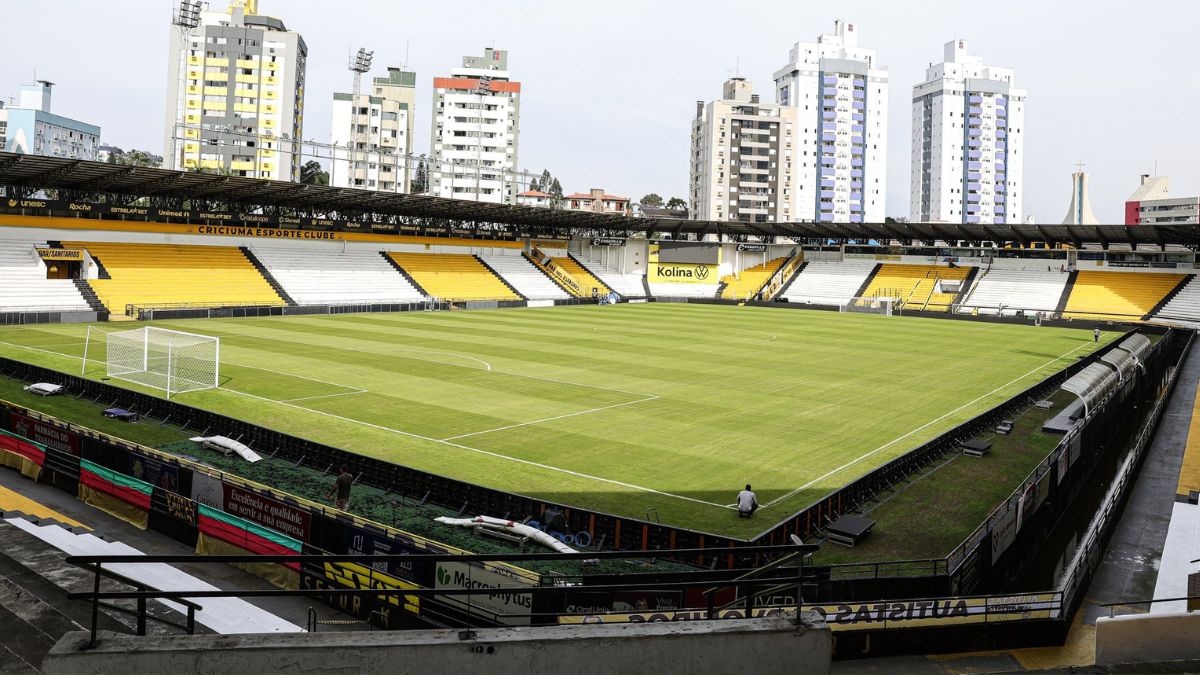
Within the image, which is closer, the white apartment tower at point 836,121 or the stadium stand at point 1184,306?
the stadium stand at point 1184,306

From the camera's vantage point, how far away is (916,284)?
273 ft

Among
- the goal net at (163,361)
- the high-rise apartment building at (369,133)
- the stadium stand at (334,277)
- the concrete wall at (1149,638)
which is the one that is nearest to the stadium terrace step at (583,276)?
the stadium stand at (334,277)

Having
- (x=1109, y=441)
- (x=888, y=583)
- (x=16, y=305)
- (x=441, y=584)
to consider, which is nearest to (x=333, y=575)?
(x=441, y=584)

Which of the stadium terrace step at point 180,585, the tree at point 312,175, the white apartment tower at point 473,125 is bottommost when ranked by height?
the stadium terrace step at point 180,585

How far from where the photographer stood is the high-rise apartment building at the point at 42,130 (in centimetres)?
16362

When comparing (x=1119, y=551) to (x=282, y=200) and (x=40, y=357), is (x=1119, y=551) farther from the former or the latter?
(x=282, y=200)

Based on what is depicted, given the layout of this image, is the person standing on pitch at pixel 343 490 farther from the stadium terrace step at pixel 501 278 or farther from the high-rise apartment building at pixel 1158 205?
the high-rise apartment building at pixel 1158 205

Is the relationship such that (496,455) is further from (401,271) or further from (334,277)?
(401,271)

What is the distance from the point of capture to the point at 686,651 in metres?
5.95

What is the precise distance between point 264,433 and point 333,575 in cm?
785

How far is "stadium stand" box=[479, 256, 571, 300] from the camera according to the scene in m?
78.9

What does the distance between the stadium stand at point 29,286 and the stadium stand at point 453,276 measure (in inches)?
1038

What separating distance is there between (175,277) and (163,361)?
1078 inches

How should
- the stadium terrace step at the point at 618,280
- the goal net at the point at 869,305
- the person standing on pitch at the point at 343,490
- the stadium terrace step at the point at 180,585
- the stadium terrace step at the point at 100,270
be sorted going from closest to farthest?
1. the stadium terrace step at the point at 180,585
2. the person standing on pitch at the point at 343,490
3. the stadium terrace step at the point at 100,270
4. the goal net at the point at 869,305
5. the stadium terrace step at the point at 618,280
